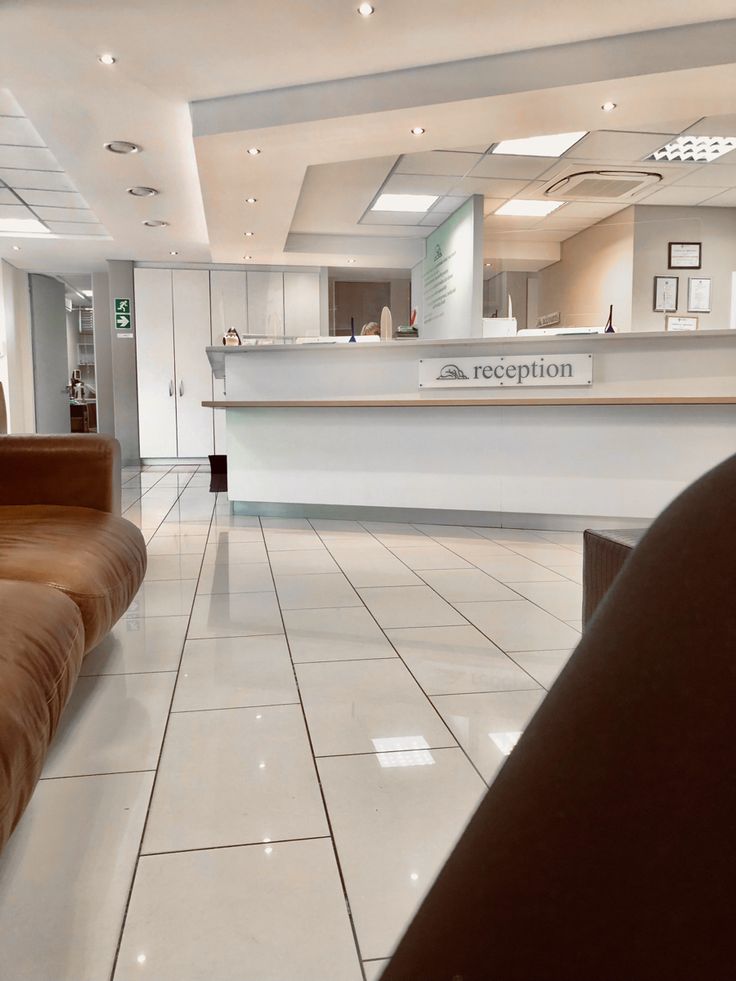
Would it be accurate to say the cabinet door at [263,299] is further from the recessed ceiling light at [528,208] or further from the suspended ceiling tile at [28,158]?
the suspended ceiling tile at [28,158]

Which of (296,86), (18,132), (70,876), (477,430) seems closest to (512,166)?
(296,86)

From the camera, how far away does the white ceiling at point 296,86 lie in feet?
11.6

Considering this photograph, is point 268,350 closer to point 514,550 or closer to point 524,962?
point 514,550

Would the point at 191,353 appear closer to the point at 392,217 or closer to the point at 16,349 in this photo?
the point at 16,349

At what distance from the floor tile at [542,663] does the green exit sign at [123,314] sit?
8335 mm

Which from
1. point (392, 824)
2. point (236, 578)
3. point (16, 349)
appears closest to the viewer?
point (392, 824)

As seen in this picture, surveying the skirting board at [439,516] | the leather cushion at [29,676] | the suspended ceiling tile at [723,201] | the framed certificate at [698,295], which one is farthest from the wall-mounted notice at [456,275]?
the leather cushion at [29,676]

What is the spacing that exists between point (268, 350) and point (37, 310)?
293 inches

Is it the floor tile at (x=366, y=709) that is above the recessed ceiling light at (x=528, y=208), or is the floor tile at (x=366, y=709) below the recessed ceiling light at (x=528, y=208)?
below

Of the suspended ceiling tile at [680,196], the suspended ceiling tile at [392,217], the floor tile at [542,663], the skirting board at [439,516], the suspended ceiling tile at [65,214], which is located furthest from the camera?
the suspended ceiling tile at [392,217]

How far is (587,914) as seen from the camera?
31cm

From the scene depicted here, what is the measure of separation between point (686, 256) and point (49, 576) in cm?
739

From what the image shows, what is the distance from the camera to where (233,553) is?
3.73 meters

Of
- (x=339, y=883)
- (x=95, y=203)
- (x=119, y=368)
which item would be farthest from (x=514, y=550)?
(x=119, y=368)
